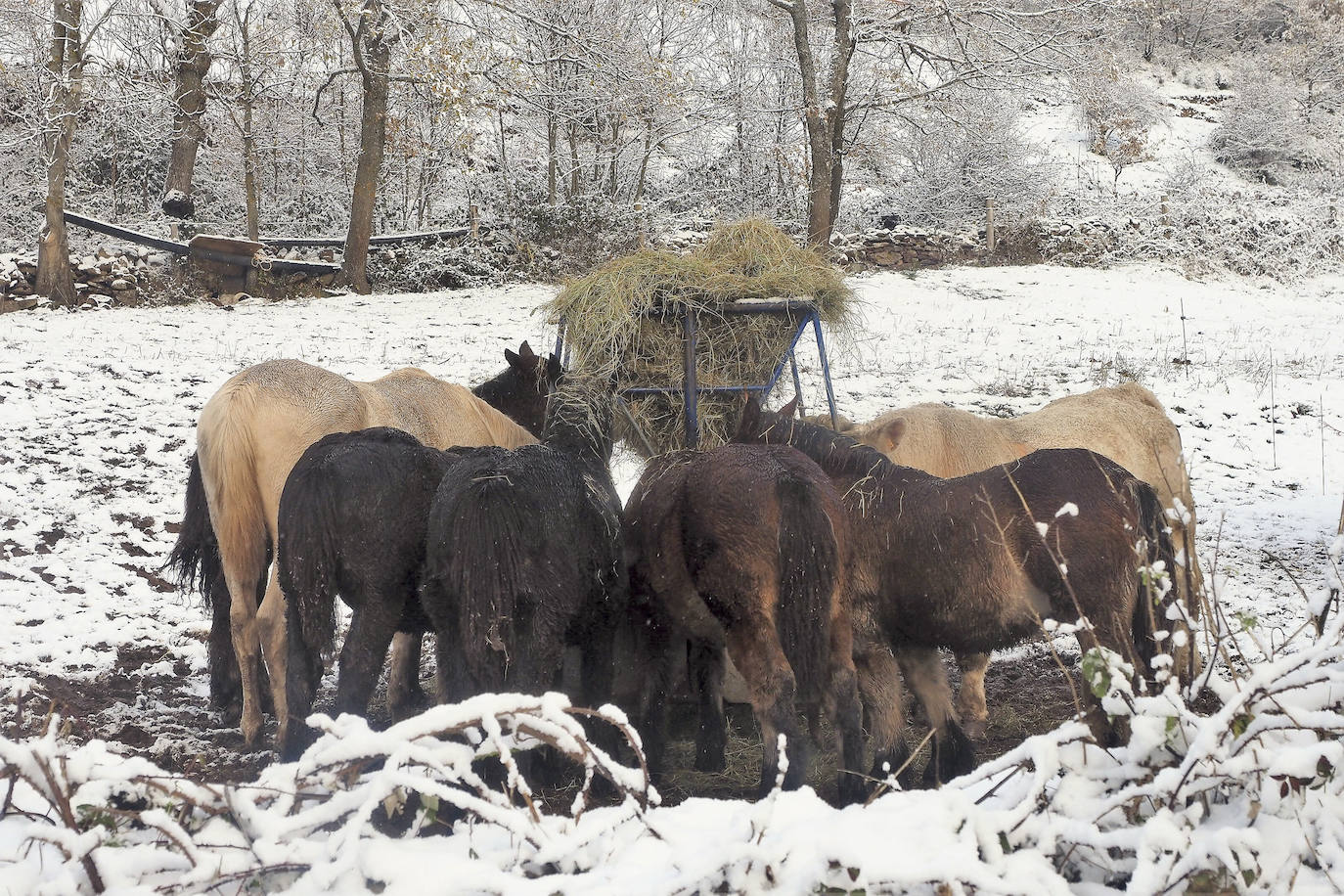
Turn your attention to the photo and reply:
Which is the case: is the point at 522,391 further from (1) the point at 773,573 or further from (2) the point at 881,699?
(2) the point at 881,699

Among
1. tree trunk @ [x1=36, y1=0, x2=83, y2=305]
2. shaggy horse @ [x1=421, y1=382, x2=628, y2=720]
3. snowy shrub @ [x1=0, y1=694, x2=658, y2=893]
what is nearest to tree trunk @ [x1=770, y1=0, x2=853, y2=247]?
tree trunk @ [x1=36, y1=0, x2=83, y2=305]

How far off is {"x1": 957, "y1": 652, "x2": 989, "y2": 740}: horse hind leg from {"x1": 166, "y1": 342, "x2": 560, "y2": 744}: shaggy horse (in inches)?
108

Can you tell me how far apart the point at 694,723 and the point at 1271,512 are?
5.92m

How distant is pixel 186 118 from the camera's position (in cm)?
2095

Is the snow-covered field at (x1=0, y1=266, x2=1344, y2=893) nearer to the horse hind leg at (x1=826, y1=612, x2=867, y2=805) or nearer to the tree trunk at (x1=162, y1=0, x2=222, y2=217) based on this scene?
the horse hind leg at (x1=826, y1=612, x2=867, y2=805)

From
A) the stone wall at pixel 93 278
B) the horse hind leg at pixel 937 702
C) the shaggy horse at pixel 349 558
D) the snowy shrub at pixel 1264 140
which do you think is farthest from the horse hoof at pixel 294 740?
the snowy shrub at pixel 1264 140

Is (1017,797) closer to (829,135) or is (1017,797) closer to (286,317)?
(286,317)

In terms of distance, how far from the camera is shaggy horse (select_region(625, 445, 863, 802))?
405 cm

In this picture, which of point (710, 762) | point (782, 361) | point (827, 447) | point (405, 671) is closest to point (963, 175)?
point (782, 361)

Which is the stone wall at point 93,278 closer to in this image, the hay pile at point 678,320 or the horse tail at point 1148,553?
the hay pile at point 678,320

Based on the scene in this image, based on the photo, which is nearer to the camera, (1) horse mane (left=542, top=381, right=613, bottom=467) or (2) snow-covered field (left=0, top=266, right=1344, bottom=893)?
(2) snow-covered field (left=0, top=266, right=1344, bottom=893)

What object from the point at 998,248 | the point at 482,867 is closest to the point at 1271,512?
the point at 482,867

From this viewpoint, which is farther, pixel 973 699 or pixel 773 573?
pixel 973 699

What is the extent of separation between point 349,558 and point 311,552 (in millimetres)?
157
